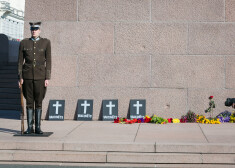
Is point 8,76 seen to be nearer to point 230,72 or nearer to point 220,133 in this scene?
point 230,72

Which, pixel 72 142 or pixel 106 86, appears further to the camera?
pixel 106 86

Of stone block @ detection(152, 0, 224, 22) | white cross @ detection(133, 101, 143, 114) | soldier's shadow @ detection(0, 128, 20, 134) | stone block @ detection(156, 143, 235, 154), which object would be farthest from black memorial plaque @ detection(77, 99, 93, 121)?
stone block @ detection(156, 143, 235, 154)

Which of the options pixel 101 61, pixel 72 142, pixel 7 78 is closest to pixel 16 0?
pixel 7 78

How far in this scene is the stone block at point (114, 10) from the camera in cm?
1036

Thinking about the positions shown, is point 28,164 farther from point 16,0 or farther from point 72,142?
point 16,0

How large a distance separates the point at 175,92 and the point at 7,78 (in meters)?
7.96

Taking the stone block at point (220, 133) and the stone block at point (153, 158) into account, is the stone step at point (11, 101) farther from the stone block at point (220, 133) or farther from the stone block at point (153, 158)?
the stone block at point (153, 158)

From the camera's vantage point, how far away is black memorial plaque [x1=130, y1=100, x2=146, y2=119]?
10.2 m

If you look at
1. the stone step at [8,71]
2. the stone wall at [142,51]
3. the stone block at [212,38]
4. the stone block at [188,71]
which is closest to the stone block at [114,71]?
the stone wall at [142,51]

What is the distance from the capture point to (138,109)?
1025 cm

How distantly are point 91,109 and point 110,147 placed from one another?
3.52m

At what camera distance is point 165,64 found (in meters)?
10.3

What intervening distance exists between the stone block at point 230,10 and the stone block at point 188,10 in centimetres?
12

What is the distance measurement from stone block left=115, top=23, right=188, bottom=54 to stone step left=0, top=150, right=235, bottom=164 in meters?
4.10
